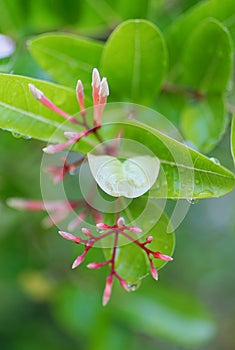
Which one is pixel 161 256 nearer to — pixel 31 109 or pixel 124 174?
pixel 124 174

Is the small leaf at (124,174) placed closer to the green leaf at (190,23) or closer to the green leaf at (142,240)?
the green leaf at (142,240)

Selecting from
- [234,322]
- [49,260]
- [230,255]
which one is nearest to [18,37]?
[49,260]

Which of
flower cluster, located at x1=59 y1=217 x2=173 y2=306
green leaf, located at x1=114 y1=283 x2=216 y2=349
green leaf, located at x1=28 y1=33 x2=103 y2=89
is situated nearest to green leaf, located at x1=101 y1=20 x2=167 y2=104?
green leaf, located at x1=28 y1=33 x2=103 y2=89

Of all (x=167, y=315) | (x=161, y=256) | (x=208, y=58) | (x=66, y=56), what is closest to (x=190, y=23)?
(x=208, y=58)

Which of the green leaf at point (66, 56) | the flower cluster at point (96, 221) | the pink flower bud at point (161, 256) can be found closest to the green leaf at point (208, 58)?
the green leaf at point (66, 56)

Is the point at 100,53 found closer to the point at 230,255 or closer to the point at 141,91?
the point at 141,91
